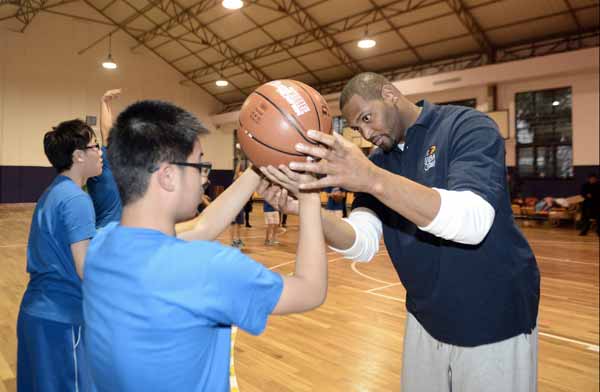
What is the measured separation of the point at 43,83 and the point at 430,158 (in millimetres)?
Answer: 19407

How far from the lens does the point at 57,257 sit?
2.03m

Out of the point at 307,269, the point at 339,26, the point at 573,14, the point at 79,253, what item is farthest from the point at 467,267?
the point at 339,26

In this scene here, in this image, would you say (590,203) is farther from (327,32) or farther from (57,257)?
(57,257)

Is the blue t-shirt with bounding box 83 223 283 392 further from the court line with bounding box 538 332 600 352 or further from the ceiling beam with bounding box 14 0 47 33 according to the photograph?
the ceiling beam with bounding box 14 0 47 33

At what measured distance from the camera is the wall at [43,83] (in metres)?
16.6

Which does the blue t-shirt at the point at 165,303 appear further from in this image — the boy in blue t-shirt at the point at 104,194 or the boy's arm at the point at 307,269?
the boy in blue t-shirt at the point at 104,194

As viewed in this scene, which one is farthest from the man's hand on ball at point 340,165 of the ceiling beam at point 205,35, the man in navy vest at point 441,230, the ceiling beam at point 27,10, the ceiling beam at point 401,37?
the ceiling beam at point 27,10

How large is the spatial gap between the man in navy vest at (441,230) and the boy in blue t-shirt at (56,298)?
987mm

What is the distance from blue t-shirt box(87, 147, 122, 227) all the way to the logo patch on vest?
195cm

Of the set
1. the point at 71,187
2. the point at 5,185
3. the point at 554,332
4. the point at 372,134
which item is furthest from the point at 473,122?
the point at 5,185

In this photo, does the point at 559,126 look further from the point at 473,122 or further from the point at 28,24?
the point at 28,24

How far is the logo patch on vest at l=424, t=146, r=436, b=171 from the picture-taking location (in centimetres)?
159

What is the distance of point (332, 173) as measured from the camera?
1.14 meters

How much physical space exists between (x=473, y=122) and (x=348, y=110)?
1.59 ft
